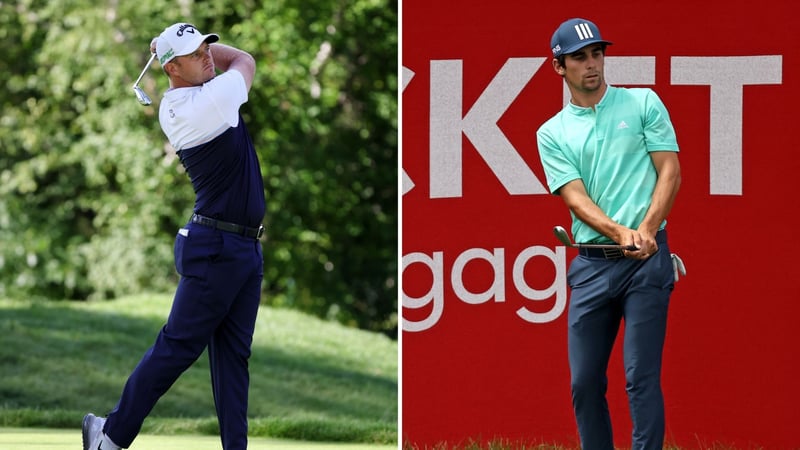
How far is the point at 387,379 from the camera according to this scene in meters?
12.7

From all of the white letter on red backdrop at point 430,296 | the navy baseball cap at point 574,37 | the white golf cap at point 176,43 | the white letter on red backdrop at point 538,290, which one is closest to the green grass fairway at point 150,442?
the white letter on red backdrop at point 430,296

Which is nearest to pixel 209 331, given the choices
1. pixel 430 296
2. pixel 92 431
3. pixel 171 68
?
pixel 92 431

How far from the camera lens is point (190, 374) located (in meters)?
11.5

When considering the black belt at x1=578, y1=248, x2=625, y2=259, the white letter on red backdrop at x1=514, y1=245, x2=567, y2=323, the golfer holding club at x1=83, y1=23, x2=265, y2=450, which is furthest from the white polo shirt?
the white letter on red backdrop at x1=514, y1=245, x2=567, y2=323

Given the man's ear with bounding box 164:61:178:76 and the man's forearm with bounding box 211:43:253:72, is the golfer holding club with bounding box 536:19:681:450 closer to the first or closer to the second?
the man's forearm with bounding box 211:43:253:72

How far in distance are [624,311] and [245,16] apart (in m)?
16.4

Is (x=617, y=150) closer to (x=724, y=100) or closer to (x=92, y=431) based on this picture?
(x=724, y=100)

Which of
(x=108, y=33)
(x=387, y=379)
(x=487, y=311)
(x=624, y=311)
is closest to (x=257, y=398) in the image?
(x=387, y=379)

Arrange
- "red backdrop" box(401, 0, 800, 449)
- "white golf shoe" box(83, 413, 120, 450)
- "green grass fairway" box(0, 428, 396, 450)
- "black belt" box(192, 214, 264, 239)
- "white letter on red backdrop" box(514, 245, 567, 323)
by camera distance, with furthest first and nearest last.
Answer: "green grass fairway" box(0, 428, 396, 450)
"white letter on red backdrop" box(514, 245, 567, 323)
"red backdrop" box(401, 0, 800, 449)
"white golf shoe" box(83, 413, 120, 450)
"black belt" box(192, 214, 264, 239)

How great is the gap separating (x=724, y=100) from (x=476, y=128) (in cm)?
112

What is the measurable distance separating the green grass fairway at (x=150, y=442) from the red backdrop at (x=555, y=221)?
95 centimetres

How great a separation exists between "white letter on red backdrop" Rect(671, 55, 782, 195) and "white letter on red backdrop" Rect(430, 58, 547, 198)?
2.22 ft

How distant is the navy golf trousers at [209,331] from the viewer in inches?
208

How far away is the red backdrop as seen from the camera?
625cm
